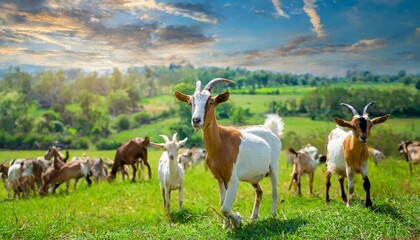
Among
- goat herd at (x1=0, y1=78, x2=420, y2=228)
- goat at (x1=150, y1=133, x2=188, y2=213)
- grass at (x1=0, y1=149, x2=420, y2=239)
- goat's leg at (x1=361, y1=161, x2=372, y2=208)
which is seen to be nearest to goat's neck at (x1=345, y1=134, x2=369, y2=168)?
goat herd at (x1=0, y1=78, x2=420, y2=228)

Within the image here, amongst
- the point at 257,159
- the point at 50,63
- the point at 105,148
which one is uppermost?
the point at 50,63

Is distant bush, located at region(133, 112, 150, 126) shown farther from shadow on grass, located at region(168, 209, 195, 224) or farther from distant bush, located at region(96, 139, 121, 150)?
shadow on grass, located at region(168, 209, 195, 224)

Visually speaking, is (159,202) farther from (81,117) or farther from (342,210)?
(81,117)

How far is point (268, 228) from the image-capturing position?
22.0 ft

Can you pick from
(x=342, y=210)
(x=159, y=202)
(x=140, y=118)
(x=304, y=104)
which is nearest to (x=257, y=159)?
(x=342, y=210)

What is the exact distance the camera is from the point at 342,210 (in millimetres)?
7664

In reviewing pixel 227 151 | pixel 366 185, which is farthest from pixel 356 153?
pixel 227 151

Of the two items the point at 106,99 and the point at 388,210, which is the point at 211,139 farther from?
the point at 106,99

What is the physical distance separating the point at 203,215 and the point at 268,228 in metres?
3.27

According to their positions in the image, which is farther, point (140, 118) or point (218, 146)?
point (140, 118)

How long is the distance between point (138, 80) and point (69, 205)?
3553 centimetres

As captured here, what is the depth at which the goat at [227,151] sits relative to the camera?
6.54 metres

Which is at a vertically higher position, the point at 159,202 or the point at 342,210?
the point at 342,210

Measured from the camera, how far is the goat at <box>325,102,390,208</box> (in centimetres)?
838
